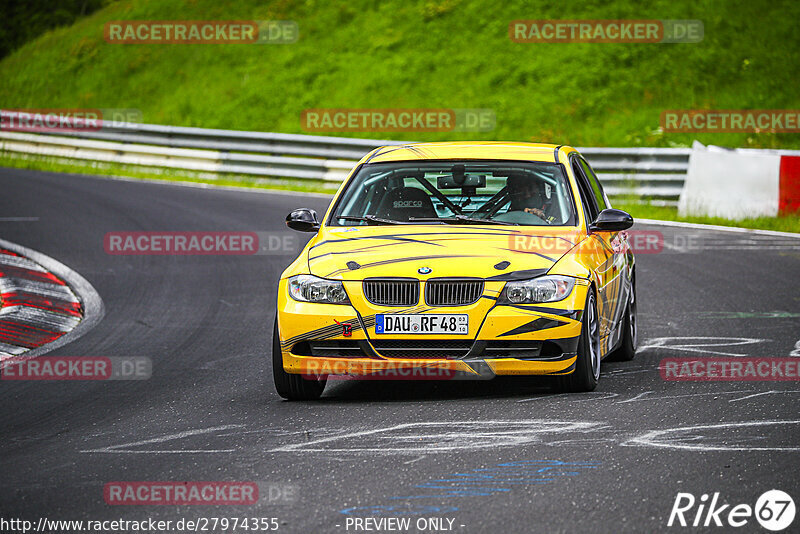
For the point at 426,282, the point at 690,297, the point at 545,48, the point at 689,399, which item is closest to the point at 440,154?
the point at 426,282

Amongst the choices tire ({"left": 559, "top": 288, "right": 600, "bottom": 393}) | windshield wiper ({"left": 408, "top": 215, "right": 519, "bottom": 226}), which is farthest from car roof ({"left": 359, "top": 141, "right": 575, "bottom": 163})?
tire ({"left": 559, "top": 288, "right": 600, "bottom": 393})

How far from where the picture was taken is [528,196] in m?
9.09

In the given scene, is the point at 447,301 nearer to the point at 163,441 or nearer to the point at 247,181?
the point at 163,441

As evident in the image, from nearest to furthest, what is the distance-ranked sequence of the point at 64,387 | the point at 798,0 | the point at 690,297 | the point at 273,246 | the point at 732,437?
the point at 732,437, the point at 64,387, the point at 690,297, the point at 273,246, the point at 798,0

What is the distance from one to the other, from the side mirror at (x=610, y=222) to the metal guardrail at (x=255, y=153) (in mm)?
13822

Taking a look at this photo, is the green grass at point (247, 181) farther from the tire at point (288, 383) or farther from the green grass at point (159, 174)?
the tire at point (288, 383)

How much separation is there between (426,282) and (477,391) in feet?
3.08

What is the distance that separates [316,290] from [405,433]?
4.54ft

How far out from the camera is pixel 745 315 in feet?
38.2

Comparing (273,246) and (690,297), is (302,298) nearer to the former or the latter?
(690,297)

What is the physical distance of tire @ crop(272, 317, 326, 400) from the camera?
808 cm

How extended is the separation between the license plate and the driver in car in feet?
4.84

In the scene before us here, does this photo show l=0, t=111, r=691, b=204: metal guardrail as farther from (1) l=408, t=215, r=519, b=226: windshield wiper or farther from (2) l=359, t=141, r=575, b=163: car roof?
(1) l=408, t=215, r=519, b=226: windshield wiper

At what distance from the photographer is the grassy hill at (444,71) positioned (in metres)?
32.1
